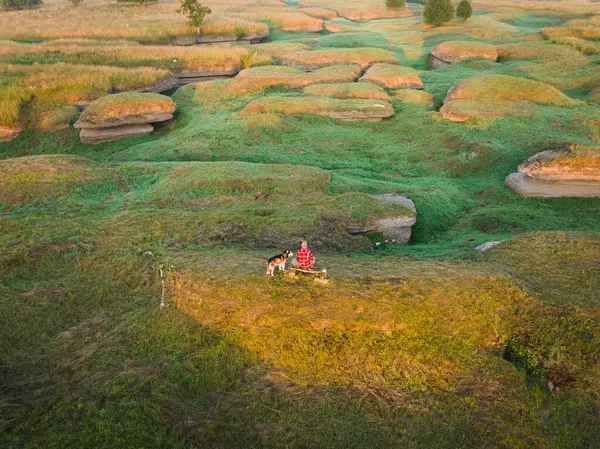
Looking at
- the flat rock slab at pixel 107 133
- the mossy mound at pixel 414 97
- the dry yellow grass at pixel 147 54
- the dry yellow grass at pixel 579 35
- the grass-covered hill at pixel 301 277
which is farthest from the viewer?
the dry yellow grass at pixel 579 35

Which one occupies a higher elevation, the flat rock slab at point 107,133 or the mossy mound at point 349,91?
the mossy mound at point 349,91

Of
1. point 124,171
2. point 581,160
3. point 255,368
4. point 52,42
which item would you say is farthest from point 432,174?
point 52,42

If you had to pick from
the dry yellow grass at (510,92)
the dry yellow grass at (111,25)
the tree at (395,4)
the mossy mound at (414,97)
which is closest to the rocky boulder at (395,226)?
the mossy mound at (414,97)

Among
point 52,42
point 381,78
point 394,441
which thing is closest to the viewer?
point 394,441

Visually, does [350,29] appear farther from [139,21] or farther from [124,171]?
[124,171]

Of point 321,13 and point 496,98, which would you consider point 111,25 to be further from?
point 496,98

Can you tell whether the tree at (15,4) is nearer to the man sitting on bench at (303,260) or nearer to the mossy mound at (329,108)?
the mossy mound at (329,108)

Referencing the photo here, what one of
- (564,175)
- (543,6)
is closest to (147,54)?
(564,175)
